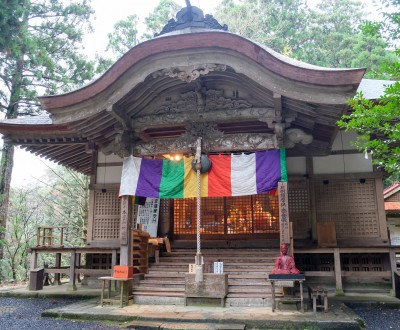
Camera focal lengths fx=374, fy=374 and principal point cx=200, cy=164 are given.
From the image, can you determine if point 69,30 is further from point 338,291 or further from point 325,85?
point 338,291

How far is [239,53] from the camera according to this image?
23.3 feet

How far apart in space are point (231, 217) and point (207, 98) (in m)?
4.31

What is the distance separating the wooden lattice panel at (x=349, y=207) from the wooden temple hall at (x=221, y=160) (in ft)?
0.08

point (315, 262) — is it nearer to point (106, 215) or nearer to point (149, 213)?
point (149, 213)

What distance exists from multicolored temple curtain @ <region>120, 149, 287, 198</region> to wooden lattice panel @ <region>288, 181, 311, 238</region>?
7.06 feet

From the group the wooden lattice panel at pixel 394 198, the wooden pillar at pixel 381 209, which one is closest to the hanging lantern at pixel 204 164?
the wooden pillar at pixel 381 209

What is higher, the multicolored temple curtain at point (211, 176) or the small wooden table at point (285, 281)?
the multicolored temple curtain at point (211, 176)

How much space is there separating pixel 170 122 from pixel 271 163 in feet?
7.87

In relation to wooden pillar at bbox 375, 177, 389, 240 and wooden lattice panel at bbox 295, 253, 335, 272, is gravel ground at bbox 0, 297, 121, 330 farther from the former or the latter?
wooden pillar at bbox 375, 177, 389, 240

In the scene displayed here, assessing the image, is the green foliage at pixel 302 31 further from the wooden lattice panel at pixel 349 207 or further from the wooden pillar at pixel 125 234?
the wooden pillar at pixel 125 234

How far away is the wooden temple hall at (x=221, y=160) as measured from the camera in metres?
7.24

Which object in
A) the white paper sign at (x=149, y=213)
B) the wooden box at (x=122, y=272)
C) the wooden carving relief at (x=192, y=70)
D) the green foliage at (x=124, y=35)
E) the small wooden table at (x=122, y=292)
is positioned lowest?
the small wooden table at (x=122, y=292)

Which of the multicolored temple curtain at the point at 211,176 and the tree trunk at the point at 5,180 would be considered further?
the tree trunk at the point at 5,180

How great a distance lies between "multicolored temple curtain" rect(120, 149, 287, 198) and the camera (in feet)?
26.1
